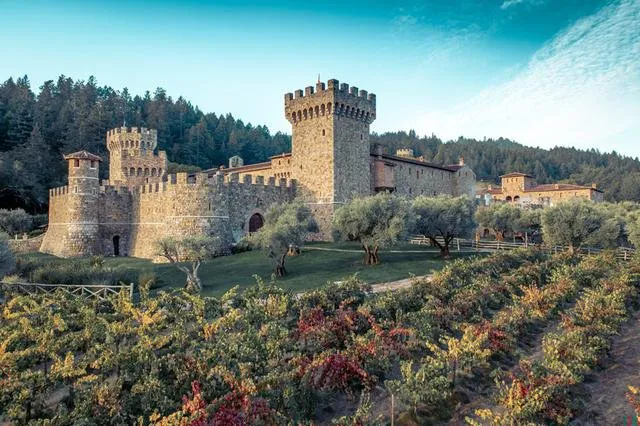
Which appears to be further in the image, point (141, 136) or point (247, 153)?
point (247, 153)

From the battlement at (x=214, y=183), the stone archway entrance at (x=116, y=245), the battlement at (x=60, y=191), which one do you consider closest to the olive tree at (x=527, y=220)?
the battlement at (x=214, y=183)

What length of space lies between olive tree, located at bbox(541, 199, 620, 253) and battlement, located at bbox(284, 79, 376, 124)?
16819 mm

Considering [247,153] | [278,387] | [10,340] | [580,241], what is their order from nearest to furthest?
1. [278,387]
2. [10,340]
3. [580,241]
4. [247,153]

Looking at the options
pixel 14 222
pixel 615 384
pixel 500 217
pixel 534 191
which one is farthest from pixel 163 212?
pixel 534 191

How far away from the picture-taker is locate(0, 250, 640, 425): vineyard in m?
10.0

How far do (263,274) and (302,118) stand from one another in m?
18.1

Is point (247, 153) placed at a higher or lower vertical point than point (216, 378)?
higher

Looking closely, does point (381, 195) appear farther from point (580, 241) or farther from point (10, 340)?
point (10, 340)

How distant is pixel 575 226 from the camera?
31906 millimetres

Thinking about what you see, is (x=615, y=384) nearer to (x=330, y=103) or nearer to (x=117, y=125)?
(x=330, y=103)

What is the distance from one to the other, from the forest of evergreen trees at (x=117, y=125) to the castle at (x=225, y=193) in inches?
915

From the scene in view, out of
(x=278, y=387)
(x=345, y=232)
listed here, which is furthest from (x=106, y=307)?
(x=345, y=232)

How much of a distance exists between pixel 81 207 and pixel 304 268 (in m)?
20.7

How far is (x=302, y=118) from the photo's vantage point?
1606 inches
